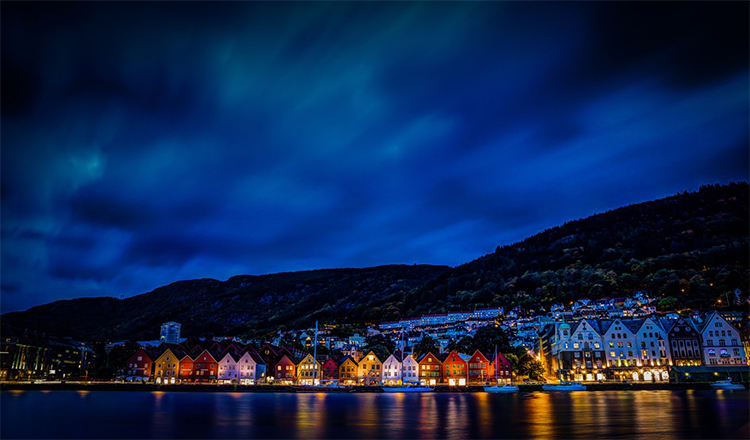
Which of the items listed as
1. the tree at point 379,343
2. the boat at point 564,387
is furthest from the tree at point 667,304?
the tree at point 379,343

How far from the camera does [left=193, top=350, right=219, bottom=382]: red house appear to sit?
79.1 m

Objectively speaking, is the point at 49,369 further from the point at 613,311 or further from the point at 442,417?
the point at 613,311

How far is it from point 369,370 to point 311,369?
9460 mm

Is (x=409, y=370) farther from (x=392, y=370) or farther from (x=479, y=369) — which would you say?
(x=479, y=369)

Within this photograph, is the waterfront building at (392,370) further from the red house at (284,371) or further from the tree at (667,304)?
the tree at (667,304)

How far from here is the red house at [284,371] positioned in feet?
264

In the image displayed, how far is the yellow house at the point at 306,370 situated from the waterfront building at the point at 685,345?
54083mm

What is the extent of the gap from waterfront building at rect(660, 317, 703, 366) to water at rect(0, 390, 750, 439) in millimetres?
30082

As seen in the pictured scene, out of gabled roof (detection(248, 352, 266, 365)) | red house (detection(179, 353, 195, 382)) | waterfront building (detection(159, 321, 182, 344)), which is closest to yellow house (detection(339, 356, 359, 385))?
gabled roof (detection(248, 352, 266, 365))

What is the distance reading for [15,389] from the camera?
69250mm

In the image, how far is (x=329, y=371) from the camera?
8156cm

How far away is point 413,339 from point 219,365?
6092cm

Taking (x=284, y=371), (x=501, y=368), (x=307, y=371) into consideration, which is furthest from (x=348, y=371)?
(x=501, y=368)

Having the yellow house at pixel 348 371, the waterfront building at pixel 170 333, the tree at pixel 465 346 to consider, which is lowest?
the yellow house at pixel 348 371
